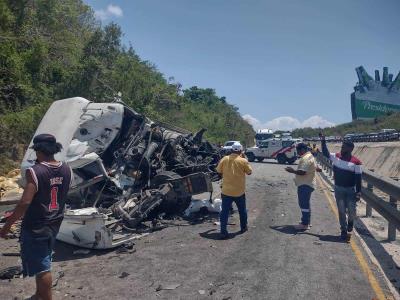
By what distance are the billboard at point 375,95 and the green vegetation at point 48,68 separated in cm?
5163

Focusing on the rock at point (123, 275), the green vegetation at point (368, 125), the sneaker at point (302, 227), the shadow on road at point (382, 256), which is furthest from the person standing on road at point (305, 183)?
the green vegetation at point (368, 125)

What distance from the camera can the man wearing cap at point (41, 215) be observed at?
13.3ft

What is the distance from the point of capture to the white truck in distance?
2973 cm

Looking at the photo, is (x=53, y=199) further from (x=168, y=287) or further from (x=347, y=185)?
(x=347, y=185)

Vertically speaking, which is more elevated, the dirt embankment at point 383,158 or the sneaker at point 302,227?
the dirt embankment at point 383,158

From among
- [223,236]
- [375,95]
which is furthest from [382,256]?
[375,95]

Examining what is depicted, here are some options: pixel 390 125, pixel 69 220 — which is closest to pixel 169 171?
pixel 69 220

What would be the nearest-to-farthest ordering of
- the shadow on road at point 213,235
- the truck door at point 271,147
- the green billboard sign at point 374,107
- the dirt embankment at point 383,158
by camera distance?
1. the shadow on road at point 213,235
2. the dirt embankment at point 383,158
3. the truck door at point 271,147
4. the green billboard sign at point 374,107

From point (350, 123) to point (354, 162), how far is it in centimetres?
9130

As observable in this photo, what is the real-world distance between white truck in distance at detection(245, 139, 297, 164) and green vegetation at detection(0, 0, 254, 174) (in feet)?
28.3

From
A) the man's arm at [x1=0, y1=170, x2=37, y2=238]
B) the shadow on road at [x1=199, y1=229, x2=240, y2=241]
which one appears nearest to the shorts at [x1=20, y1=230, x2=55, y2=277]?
the man's arm at [x1=0, y1=170, x2=37, y2=238]

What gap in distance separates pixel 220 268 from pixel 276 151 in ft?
83.4

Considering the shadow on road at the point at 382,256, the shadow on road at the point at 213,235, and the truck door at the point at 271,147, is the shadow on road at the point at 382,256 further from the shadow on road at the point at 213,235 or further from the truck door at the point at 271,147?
the truck door at the point at 271,147

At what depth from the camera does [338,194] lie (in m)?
8.06
